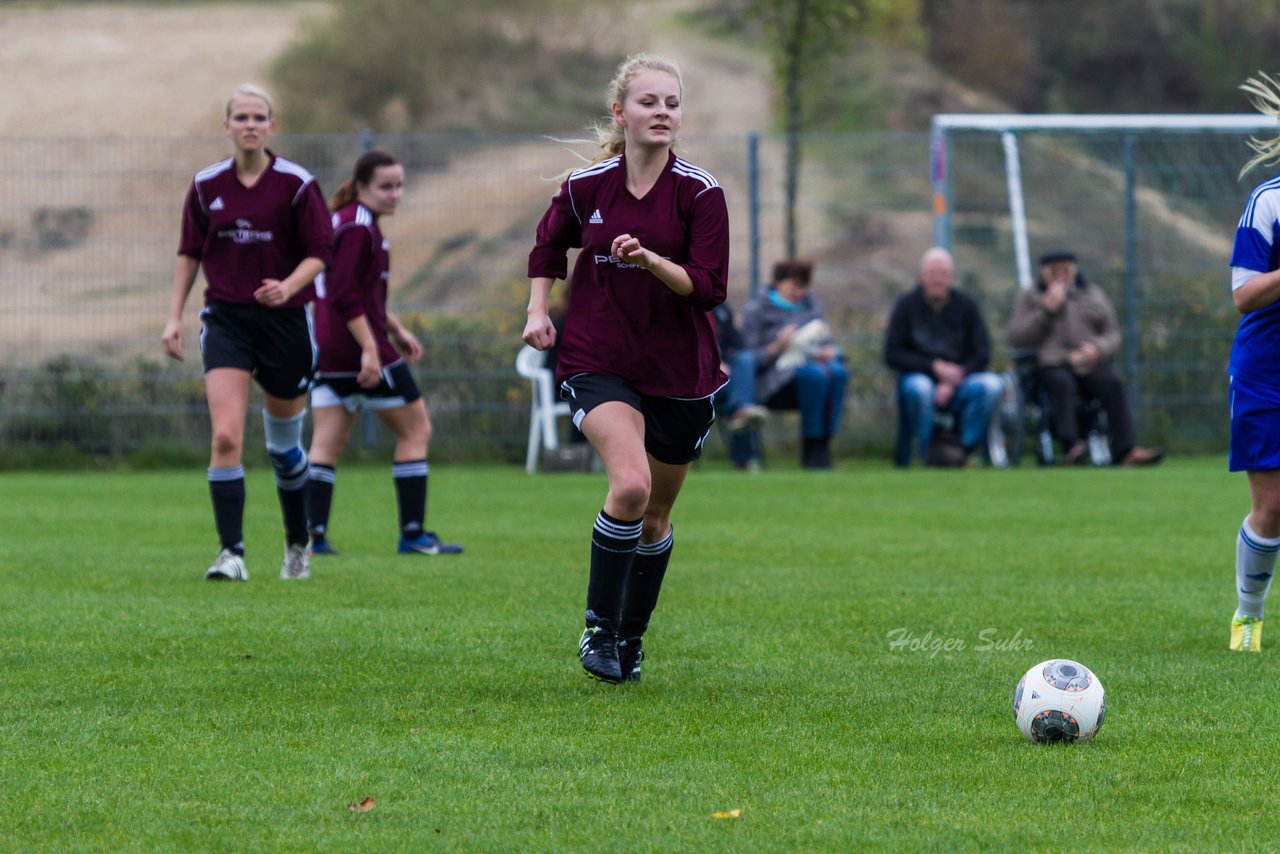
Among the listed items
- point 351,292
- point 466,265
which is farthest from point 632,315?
point 466,265

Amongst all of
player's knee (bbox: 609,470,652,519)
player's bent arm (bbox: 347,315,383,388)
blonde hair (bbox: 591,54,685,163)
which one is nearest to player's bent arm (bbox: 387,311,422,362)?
player's bent arm (bbox: 347,315,383,388)

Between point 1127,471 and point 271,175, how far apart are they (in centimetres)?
927

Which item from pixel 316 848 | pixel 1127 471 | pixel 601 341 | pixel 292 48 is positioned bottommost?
pixel 1127 471

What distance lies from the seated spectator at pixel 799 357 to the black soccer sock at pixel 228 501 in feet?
25.4

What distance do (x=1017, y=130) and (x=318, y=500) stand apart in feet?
32.8

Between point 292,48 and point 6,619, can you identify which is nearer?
point 6,619

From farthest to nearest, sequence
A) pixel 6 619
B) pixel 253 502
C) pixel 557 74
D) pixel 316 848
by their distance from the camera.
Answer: pixel 557 74
pixel 253 502
pixel 6 619
pixel 316 848

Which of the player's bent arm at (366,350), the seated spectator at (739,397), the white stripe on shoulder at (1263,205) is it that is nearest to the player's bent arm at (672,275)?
the white stripe on shoulder at (1263,205)

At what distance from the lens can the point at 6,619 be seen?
23.4 ft

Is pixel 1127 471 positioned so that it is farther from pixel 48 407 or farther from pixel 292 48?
pixel 292 48

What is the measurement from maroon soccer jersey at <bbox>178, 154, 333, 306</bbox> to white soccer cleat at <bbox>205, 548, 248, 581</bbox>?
3.89 feet

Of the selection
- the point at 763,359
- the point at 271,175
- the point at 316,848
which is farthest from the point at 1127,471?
the point at 316,848

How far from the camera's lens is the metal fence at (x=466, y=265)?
1656 cm

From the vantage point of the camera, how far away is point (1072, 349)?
52.6ft
